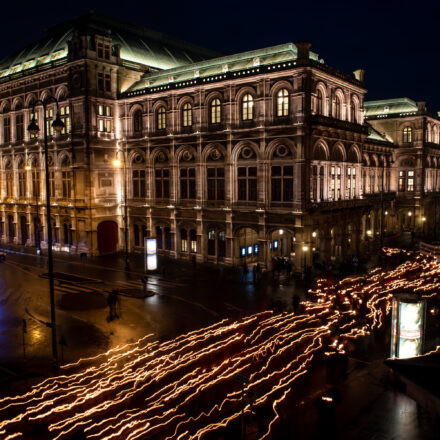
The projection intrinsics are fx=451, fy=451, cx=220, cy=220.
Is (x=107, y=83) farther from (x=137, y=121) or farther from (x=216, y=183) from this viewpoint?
(x=216, y=183)

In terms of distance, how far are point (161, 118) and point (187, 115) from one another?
3644 mm

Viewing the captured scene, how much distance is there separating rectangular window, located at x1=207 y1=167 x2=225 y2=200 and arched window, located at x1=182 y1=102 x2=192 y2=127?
213 inches

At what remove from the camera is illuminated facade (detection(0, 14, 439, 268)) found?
38.6m

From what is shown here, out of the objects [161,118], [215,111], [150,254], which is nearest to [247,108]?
[215,111]

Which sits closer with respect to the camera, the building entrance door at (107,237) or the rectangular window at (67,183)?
the building entrance door at (107,237)

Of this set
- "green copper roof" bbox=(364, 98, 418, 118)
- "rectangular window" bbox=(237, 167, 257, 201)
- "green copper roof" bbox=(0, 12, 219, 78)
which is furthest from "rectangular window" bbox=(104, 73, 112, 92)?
"green copper roof" bbox=(364, 98, 418, 118)

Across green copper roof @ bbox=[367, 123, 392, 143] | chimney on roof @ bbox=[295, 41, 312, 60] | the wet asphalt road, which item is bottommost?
the wet asphalt road

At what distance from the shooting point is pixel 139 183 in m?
49.5

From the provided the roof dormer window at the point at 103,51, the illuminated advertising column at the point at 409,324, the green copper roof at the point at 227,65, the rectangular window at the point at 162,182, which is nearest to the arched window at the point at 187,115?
the green copper roof at the point at 227,65

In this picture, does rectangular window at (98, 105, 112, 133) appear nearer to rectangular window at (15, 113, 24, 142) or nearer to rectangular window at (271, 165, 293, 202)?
rectangular window at (15, 113, 24, 142)

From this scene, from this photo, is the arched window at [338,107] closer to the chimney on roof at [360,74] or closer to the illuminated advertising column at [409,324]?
the chimney on roof at [360,74]

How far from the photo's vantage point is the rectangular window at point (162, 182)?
4712cm

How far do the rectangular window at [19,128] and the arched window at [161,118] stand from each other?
1962cm

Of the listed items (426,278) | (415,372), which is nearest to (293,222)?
(426,278)
